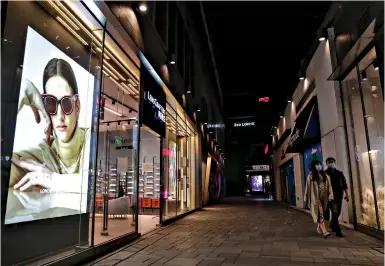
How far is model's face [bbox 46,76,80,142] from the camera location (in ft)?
11.3

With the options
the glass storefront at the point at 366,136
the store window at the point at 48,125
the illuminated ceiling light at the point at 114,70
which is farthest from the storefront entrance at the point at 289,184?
the store window at the point at 48,125

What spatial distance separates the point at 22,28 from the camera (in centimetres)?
299

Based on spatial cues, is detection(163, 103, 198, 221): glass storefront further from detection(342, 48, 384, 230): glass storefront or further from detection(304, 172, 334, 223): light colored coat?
detection(342, 48, 384, 230): glass storefront

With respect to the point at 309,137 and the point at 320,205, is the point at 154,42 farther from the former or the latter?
the point at 309,137

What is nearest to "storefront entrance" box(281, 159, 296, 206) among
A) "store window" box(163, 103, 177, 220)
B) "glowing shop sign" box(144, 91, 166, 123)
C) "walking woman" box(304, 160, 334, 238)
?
"store window" box(163, 103, 177, 220)

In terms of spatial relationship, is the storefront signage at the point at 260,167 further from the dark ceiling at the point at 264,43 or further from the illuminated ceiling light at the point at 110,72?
the illuminated ceiling light at the point at 110,72

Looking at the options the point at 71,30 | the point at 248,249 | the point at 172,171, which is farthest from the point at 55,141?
the point at 172,171

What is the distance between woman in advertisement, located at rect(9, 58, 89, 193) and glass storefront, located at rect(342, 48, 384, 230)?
197 inches

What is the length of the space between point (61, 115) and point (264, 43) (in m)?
10.9

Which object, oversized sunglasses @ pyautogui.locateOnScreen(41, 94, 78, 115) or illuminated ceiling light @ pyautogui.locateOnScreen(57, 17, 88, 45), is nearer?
oversized sunglasses @ pyautogui.locateOnScreen(41, 94, 78, 115)

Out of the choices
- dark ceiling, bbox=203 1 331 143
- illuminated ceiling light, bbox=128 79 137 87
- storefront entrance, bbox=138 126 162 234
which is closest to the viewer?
illuminated ceiling light, bbox=128 79 137 87

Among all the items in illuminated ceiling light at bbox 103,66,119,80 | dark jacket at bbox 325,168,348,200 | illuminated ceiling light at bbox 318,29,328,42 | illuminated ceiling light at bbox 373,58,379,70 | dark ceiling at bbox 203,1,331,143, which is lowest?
dark jacket at bbox 325,168,348,200

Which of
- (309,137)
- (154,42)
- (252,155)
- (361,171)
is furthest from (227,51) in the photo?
(252,155)

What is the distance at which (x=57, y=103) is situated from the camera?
3.53 meters
